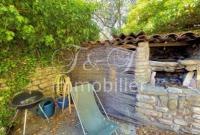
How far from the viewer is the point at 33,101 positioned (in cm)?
392

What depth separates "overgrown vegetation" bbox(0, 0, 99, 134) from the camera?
155 inches

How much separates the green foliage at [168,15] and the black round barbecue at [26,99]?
14.6 ft

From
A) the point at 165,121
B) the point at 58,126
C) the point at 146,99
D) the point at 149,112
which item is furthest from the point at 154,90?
the point at 58,126

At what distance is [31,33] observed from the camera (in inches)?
167

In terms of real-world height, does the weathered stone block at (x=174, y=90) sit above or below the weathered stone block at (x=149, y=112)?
above

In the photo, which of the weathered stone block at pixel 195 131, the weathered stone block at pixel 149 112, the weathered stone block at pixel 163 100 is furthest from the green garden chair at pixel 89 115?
the weathered stone block at pixel 195 131

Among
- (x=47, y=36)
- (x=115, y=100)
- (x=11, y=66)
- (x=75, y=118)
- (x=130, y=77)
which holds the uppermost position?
(x=47, y=36)

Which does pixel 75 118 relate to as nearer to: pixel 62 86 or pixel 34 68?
pixel 62 86

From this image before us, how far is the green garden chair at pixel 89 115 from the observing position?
12.1 feet

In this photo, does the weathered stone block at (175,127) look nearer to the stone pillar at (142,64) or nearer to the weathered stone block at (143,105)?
the weathered stone block at (143,105)

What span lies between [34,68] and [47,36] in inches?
42.8

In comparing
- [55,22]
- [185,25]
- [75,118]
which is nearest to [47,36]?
[55,22]

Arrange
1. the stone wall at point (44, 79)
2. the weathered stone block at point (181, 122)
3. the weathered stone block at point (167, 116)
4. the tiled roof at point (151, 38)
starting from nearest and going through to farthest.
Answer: the tiled roof at point (151, 38) < the weathered stone block at point (181, 122) < the weathered stone block at point (167, 116) < the stone wall at point (44, 79)

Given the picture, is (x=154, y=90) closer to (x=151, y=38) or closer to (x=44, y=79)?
(x=151, y=38)
